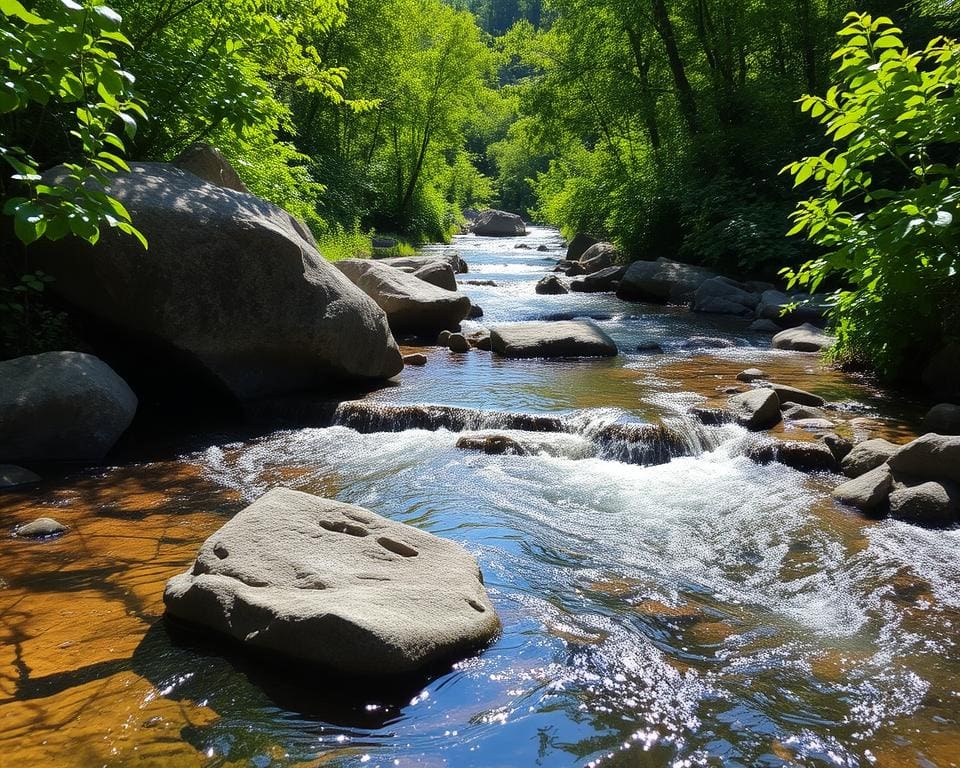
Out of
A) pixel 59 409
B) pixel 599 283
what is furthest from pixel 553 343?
pixel 599 283

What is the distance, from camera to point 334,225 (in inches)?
932

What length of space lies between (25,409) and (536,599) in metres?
4.97

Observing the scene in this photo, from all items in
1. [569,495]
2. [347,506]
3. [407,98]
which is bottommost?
[569,495]

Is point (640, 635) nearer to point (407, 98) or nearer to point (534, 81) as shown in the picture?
point (534, 81)

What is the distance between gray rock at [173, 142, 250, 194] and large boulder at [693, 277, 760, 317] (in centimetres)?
1083

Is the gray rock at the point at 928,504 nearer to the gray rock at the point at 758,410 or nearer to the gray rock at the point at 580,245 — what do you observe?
the gray rock at the point at 758,410

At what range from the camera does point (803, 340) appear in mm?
12414

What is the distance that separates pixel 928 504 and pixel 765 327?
9.04m

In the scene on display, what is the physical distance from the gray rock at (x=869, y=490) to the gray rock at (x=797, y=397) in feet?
8.08

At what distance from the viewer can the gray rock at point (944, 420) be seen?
731 cm

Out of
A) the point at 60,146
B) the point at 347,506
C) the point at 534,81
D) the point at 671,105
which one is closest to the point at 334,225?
the point at 534,81

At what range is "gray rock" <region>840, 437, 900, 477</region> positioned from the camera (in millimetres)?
6652

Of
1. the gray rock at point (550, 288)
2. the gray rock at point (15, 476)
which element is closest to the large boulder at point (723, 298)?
the gray rock at point (550, 288)

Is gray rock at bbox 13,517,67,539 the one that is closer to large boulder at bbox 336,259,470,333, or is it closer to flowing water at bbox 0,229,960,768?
flowing water at bbox 0,229,960,768
